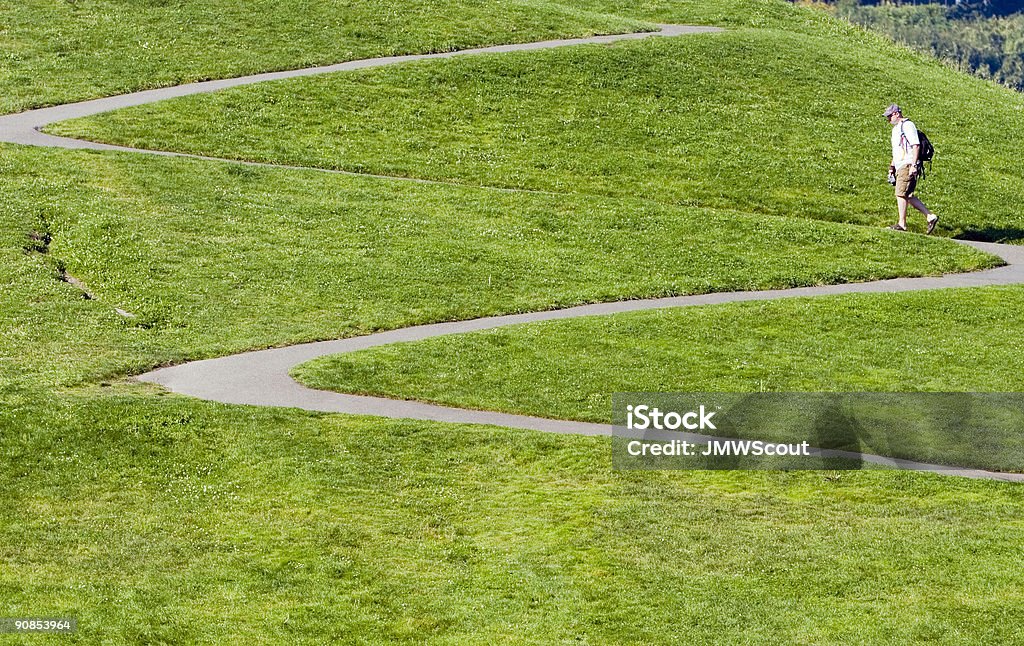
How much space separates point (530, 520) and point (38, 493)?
912cm

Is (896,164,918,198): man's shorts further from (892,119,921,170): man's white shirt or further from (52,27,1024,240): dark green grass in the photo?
(52,27,1024,240): dark green grass

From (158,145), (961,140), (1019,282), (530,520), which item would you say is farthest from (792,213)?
(530,520)

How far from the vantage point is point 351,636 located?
711 inches

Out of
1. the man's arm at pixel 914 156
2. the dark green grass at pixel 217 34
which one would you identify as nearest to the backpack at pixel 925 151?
the man's arm at pixel 914 156

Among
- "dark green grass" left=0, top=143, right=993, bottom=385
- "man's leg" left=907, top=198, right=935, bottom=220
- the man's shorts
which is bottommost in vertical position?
"dark green grass" left=0, top=143, right=993, bottom=385

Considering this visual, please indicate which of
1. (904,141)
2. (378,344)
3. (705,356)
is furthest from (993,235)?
(378,344)

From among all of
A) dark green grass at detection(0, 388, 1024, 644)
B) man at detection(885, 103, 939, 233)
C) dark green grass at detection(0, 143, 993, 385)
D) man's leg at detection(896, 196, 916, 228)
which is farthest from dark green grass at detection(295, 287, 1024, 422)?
man's leg at detection(896, 196, 916, 228)

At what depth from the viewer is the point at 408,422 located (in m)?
26.3

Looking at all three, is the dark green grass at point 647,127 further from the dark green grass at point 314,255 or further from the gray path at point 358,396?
the gray path at point 358,396

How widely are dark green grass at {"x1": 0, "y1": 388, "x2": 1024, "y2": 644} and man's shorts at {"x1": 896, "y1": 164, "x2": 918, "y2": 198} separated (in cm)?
2147

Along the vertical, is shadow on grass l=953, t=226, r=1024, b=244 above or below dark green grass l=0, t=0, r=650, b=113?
below

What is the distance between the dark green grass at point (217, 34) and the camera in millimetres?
55375

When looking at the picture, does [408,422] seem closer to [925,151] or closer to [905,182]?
[925,151]

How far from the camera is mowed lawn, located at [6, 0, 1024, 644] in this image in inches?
747
